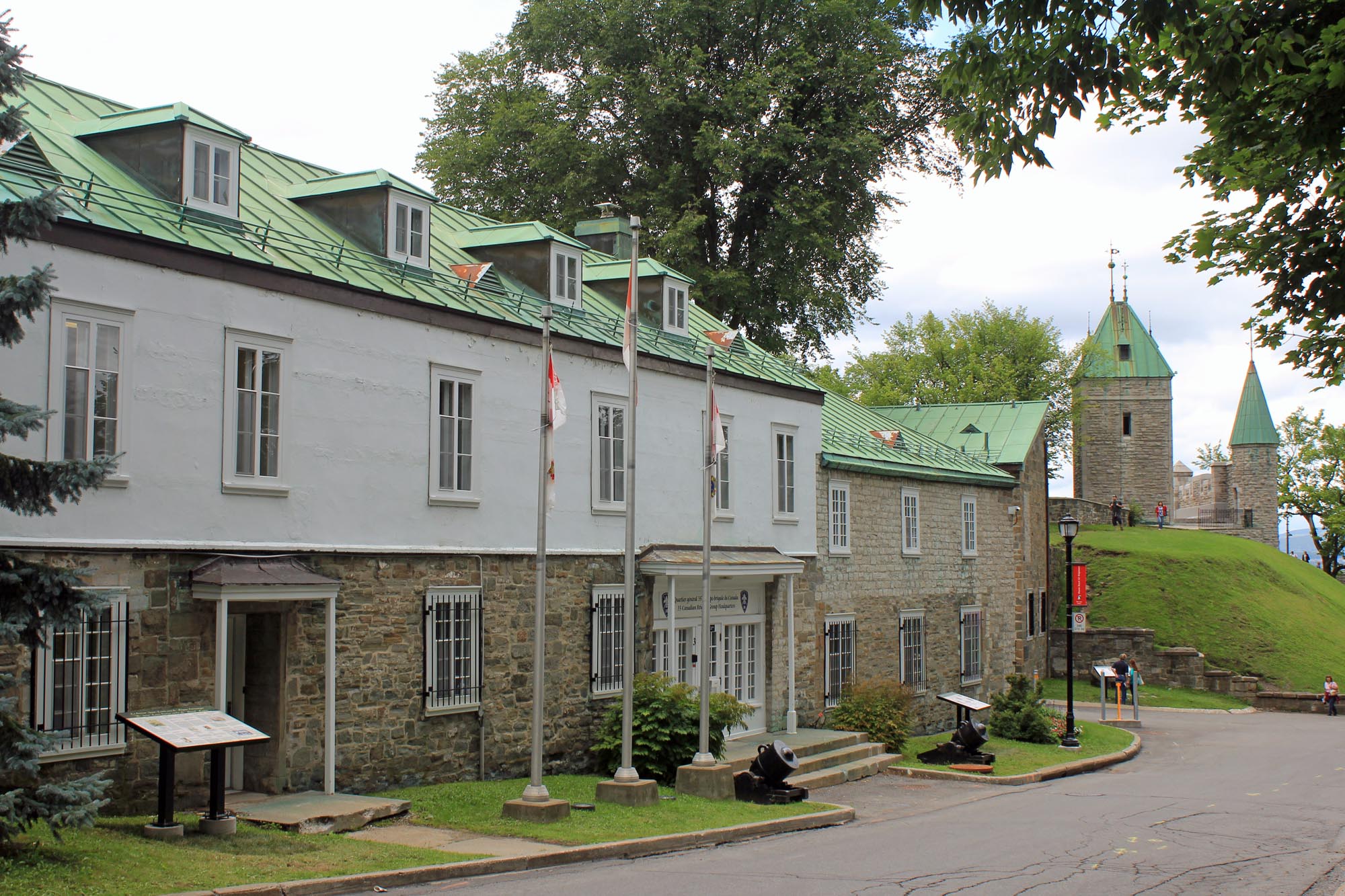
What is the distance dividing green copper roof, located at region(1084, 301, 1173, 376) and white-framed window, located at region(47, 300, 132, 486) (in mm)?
Result: 70234

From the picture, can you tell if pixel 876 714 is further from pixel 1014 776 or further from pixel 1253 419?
pixel 1253 419

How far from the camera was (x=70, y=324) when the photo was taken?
12.9m

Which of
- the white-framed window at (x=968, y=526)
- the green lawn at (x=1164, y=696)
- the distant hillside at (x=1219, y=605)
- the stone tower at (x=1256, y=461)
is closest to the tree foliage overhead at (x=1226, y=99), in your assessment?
the white-framed window at (x=968, y=526)

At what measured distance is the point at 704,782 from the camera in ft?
57.6

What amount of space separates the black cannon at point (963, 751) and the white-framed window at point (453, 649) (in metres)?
10.1

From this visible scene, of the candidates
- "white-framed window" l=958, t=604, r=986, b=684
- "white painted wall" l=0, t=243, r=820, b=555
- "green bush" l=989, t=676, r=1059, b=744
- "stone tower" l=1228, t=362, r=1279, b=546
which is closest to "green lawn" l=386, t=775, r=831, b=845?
"white painted wall" l=0, t=243, r=820, b=555

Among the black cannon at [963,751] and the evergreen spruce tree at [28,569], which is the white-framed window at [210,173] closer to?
the evergreen spruce tree at [28,569]

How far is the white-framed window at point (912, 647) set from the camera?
93.7 ft

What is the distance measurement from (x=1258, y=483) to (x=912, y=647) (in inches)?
2498

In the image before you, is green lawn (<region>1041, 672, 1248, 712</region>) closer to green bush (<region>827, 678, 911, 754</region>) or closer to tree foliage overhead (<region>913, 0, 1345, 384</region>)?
green bush (<region>827, 678, 911, 754</region>)

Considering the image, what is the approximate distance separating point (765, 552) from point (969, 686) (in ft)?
34.4

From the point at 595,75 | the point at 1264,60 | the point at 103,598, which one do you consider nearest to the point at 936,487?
the point at 595,75

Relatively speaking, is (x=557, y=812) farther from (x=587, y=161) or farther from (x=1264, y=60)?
(x=587, y=161)

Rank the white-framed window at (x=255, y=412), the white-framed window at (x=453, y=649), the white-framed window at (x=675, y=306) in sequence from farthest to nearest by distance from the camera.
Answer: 1. the white-framed window at (x=675, y=306)
2. the white-framed window at (x=453, y=649)
3. the white-framed window at (x=255, y=412)
